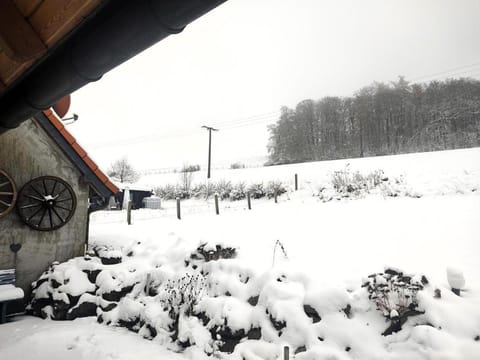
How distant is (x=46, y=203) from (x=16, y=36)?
5.98m

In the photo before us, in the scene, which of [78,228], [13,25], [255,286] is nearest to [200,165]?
[78,228]

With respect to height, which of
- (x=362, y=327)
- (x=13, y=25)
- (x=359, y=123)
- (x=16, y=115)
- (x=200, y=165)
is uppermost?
(x=359, y=123)

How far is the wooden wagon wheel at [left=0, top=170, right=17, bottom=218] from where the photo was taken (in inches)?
243

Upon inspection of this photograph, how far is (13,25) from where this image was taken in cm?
183

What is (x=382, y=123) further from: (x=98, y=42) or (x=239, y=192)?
(x=98, y=42)

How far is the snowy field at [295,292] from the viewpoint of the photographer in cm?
365

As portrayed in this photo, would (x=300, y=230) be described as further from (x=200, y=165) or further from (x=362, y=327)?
(x=200, y=165)

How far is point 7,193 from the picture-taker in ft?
20.3

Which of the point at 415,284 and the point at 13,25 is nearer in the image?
the point at 13,25

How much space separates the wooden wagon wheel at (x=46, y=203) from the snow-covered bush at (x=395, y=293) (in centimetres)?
713

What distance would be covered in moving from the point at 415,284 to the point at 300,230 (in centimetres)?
375

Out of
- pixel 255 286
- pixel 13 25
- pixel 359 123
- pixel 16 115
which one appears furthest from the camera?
pixel 359 123

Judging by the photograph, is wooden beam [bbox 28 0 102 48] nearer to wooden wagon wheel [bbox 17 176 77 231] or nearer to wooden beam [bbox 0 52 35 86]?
wooden beam [bbox 0 52 35 86]

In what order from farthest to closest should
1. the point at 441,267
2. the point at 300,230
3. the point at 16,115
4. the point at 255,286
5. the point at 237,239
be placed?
1. the point at 300,230
2. the point at 237,239
3. the point at 255,286
4. the point at 441,267
5. the point at 16,115
